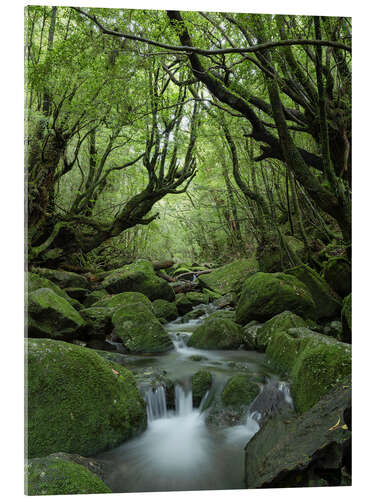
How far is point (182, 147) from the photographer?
669 centimetres

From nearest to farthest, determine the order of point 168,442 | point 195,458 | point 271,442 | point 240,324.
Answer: point 271,442
point 195,458
point 168,442
point 240,324

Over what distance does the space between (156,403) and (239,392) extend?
0.83 m

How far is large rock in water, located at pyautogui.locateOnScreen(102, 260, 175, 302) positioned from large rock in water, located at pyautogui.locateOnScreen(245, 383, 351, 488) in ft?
19.4

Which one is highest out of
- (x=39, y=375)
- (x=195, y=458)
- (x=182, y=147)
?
(x=182, y=147)

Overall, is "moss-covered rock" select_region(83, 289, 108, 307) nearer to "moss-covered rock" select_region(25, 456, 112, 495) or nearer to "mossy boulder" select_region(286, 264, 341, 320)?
"mossy boulder" select_region(286, 264, 341, 320)

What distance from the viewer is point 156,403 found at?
3.32m

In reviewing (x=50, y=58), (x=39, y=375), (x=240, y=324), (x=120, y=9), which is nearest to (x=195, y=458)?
(x=39, y=375)

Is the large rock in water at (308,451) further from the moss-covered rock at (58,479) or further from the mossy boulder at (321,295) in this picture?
the mossy boulder at (321,295)

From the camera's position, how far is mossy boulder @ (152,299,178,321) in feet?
24.3

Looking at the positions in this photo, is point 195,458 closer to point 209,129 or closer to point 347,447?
point 347,447

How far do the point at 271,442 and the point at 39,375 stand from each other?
1.76 meters

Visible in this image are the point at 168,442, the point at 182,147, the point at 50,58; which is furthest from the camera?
the point at 182,147

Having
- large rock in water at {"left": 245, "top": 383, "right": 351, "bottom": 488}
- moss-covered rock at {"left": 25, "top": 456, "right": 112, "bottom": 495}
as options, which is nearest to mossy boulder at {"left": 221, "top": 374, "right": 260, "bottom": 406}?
large rock in water at {"left": 245, "top": 383, "right": 351, "bottom": 488}
